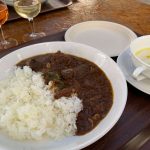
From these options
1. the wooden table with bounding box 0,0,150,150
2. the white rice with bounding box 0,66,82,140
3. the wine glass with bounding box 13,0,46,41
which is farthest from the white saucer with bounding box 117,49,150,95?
the wine glass with bounding box 13,0,46,41

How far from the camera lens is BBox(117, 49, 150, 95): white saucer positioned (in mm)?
1015

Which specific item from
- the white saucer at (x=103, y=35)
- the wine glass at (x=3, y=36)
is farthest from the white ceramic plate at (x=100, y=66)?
the wine glass at (x=3, y=36)

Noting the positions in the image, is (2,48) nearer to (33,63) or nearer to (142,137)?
(33,63)

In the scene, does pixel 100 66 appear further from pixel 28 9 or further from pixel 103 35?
pixel 28 9

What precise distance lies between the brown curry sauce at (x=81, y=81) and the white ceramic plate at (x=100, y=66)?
0.07 feet

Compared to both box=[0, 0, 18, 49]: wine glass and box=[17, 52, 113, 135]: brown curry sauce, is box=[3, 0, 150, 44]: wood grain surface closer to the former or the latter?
box=[0, 0, 18, 49]: wine glass

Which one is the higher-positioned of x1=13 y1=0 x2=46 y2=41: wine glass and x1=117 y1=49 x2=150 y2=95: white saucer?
x1=13 y1=0 x2=46 y2=41: wine glass

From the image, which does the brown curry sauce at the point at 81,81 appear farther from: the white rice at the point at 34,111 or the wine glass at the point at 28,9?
the wine glass at the point at 28,9

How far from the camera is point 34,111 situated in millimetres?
844

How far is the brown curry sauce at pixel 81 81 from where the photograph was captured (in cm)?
86

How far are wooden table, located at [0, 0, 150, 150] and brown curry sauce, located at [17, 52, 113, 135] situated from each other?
3.4 inches

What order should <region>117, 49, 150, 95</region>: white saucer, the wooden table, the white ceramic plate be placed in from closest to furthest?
the white ceramic plate → the wooden table → <region>117, 49, 150, 95</region>: white saucer

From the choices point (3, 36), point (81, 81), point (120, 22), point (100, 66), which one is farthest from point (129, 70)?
point (3, 36)

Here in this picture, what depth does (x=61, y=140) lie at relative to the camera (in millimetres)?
799
